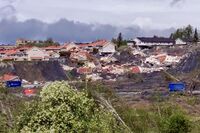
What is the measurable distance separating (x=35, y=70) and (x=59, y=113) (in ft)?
270

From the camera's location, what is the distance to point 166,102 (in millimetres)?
70500

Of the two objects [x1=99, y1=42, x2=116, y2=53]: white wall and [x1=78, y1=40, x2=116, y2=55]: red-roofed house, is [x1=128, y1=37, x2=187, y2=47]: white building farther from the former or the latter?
[x1=99, y1=42, x2=116, y2=53]: white wall

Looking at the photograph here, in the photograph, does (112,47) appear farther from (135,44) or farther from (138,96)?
(138,96)

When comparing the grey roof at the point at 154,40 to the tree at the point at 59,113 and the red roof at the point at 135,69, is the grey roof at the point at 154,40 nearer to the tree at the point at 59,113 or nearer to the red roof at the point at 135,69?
the red roof at the point at 135,69

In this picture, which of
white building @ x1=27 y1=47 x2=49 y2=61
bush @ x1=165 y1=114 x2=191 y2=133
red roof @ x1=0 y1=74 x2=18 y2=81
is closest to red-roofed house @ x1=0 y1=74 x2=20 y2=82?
red roof @ x1=0 y1=74 x2=18 y2=81

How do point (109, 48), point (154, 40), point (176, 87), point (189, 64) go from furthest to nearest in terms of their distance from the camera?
point (154, 40) → point (109, 48) → point (189, 64) → point (176, 87)

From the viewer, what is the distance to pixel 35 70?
105812mm

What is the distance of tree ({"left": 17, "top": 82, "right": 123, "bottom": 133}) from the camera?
2420 centimetres

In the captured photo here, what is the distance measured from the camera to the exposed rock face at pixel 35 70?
103750 mm

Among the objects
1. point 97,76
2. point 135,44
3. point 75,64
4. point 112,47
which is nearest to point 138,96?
point 97,76

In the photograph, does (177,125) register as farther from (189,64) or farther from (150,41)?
(150,41)

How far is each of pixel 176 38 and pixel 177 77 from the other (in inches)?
2959

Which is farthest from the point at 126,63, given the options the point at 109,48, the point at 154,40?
the point at 154,40

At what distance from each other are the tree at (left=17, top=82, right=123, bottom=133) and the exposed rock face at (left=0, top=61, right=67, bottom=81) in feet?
254
